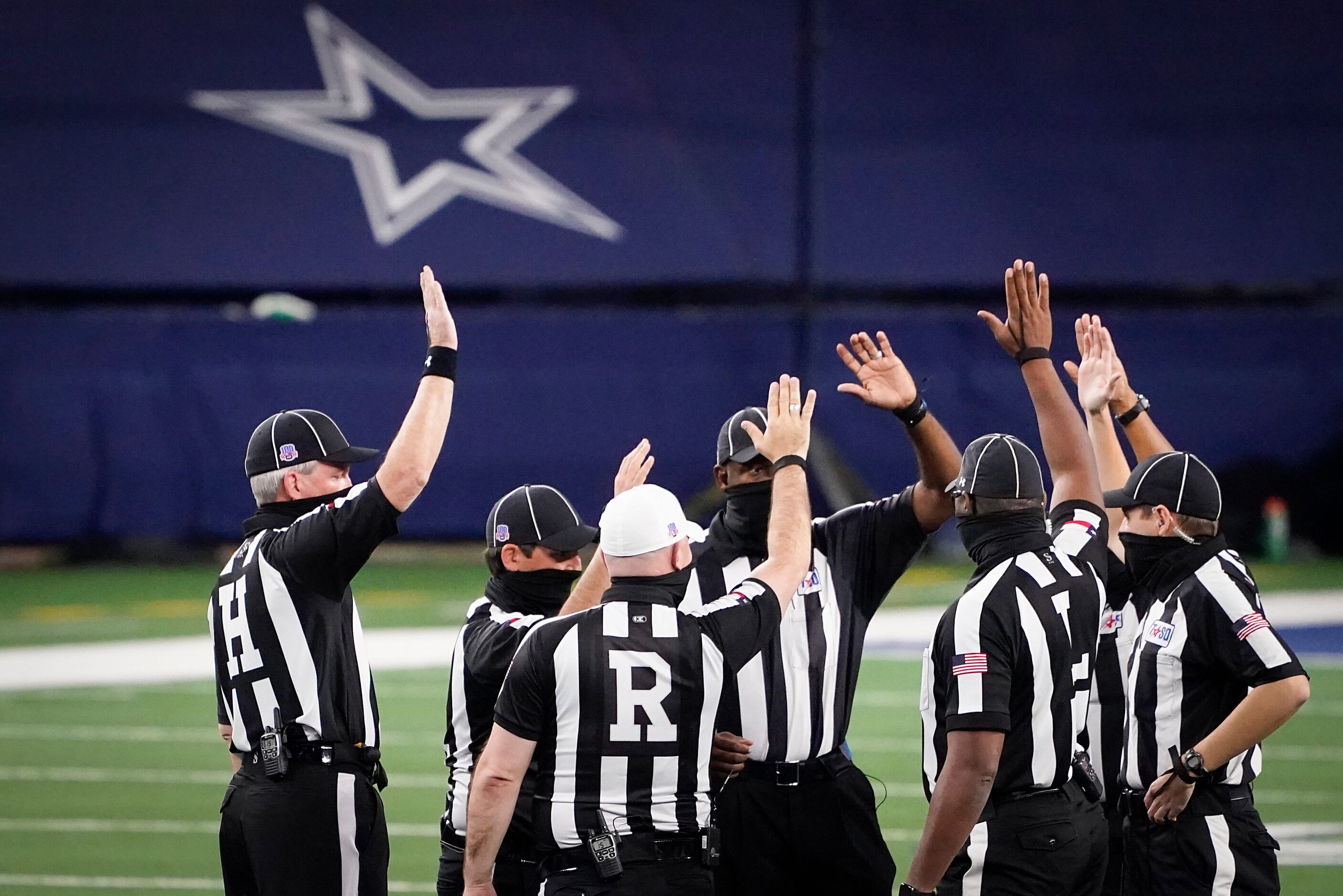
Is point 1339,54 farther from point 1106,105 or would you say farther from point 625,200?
point 625,200

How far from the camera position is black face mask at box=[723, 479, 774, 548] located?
4.94 metres

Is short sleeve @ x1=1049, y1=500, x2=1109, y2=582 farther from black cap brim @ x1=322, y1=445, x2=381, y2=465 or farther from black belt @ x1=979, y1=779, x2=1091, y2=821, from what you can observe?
black cap brim @ x1=322, y1=445, x2=381, y2=465

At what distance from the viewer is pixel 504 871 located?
465 cm

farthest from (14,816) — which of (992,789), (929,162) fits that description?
(929,162)

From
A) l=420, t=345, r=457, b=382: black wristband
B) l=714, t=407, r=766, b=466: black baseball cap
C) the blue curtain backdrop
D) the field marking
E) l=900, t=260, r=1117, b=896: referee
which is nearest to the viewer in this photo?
l=900, t=260, r=1117, b=896: referee

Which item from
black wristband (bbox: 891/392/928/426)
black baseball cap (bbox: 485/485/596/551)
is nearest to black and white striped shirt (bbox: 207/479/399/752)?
black baseball cap (bbox: 485/485/596/551)

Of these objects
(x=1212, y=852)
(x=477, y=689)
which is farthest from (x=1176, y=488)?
(x=477, y=689)

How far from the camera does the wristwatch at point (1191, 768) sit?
4.50m

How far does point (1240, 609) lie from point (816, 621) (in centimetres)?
120

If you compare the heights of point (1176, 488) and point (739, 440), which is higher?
point (739, 440)

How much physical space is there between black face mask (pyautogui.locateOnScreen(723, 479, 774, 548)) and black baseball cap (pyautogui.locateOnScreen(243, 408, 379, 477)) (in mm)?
1102

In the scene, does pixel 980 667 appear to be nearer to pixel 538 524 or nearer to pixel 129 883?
pixel 538 524

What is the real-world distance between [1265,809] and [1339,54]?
12.7 metres

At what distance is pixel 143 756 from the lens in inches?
377
